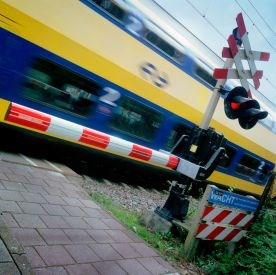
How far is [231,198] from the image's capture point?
4566 millimetres

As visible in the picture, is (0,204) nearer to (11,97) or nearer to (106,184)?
(11,97)

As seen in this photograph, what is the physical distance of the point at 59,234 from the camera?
3.54 metres

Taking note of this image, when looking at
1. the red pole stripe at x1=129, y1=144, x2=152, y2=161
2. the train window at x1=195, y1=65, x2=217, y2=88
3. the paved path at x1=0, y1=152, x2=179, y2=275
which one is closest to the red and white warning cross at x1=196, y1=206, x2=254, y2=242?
the paved path at x1=0, y1=152, x2=179, y2=275

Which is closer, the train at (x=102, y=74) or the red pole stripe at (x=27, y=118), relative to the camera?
the red pole stripe at (x=27, y=118)

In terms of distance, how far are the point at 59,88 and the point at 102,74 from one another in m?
1.05

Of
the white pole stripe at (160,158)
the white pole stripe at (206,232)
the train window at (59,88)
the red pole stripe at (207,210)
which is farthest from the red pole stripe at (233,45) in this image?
the train window at (59,88)

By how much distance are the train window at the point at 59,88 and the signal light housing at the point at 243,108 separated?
3677 mm

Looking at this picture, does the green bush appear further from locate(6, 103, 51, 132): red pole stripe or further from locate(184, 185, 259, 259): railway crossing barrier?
locate(6, 103, 51, 132): red pole stripe

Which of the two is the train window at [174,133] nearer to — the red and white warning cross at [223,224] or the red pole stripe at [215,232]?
the red and white warning cross at [223,224]

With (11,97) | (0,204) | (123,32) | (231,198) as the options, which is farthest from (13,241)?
(123,32)

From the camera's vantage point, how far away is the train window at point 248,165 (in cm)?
1264

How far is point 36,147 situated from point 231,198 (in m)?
5.00

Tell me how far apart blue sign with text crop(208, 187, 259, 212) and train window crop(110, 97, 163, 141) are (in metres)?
3.94

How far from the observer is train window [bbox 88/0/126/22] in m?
6.98
